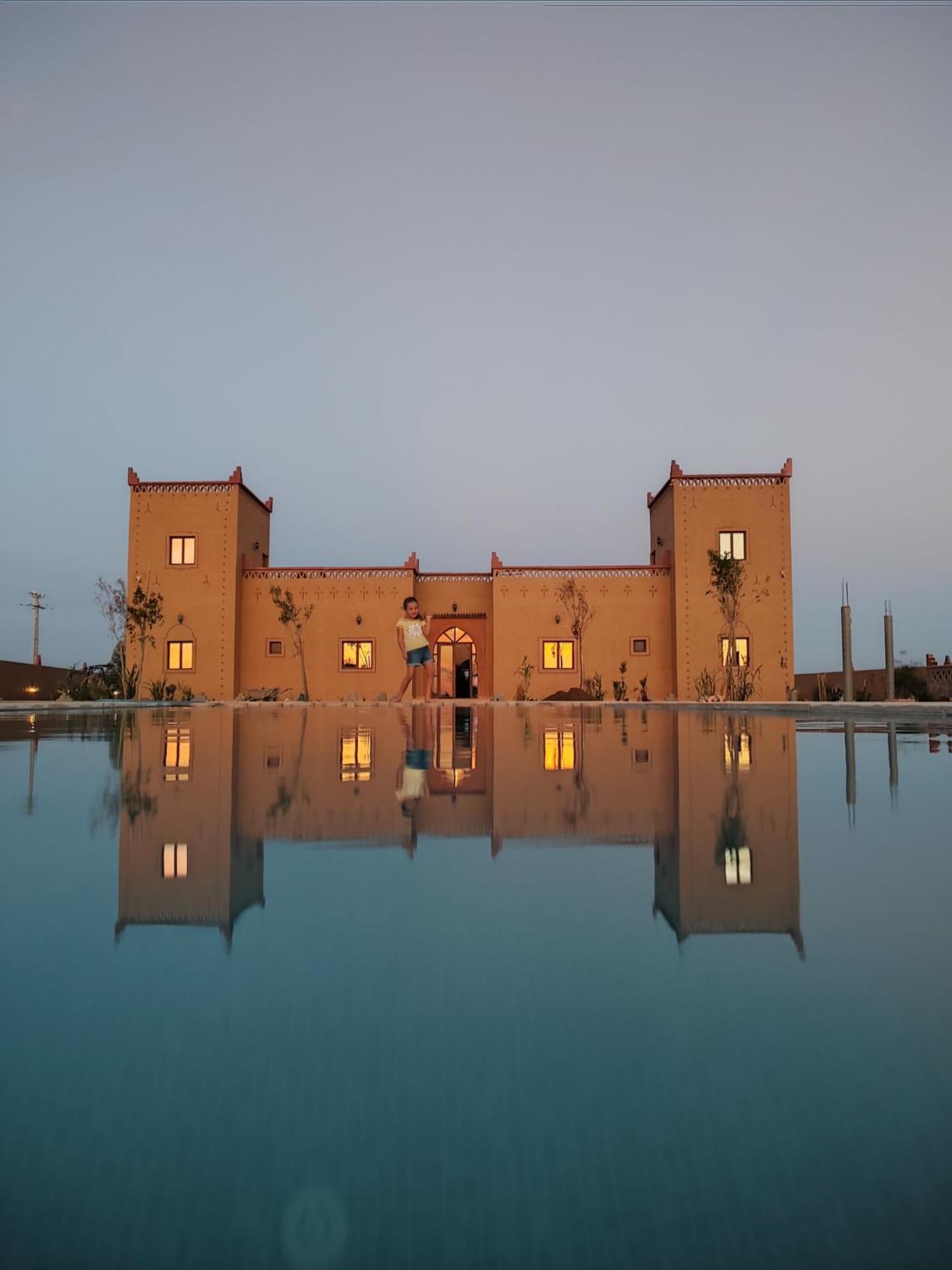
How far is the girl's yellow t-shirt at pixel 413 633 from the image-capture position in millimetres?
14398

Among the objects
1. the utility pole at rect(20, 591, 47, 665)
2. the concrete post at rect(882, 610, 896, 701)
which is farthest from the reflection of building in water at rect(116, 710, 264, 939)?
the utility pole at rect(20, 591, 47, 665)

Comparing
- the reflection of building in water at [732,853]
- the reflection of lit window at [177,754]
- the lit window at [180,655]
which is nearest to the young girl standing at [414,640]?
the reflection of lit window at [177,754]

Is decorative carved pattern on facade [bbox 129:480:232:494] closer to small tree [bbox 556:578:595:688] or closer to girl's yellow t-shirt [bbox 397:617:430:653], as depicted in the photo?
small tree [bbox 556:578:595:688]

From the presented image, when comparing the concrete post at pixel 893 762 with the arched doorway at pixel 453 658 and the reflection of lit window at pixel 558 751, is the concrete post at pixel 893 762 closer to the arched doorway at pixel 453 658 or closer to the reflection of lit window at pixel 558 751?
the reflection of lit window at pixel 558 751

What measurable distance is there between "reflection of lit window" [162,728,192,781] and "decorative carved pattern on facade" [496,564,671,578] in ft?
56.9

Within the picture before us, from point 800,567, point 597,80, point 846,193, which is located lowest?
point 800,567

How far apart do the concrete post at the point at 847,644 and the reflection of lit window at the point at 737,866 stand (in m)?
14.8

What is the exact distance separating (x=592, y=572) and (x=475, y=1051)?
23297mm

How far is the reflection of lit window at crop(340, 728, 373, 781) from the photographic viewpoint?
3.61 meters

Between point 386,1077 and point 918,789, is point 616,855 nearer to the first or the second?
point 386,1077

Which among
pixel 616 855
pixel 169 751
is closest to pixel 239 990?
pixel 616 855

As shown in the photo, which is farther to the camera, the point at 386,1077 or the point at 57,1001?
the point at 57,1001

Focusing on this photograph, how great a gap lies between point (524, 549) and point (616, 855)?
45786mm

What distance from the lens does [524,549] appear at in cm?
4722
